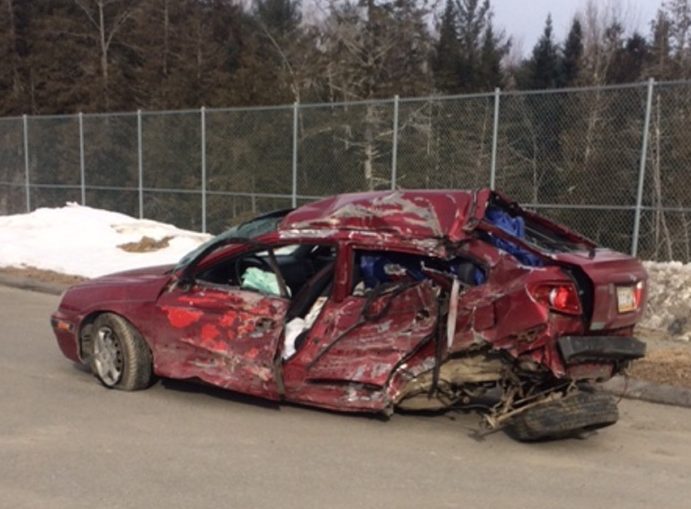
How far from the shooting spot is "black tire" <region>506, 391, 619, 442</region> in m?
4.79

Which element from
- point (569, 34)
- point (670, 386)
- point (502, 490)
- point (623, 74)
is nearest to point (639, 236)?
point (670, 386)

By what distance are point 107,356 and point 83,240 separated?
1036 cm

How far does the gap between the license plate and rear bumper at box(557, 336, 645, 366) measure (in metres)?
0.20

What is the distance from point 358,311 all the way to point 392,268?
0.44m

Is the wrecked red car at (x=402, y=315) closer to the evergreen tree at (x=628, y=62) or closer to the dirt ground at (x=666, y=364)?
the dirt ground at (x=666, y=364)

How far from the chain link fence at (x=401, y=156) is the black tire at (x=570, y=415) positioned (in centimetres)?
528

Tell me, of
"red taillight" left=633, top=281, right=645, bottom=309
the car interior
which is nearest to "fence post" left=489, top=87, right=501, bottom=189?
the car interior

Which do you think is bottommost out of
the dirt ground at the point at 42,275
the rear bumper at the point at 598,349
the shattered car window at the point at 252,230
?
the dirt ground at the point at 42,275

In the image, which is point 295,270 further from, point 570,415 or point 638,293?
point 638,293

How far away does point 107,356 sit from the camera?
247 inches

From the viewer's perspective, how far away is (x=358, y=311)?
5.27 m

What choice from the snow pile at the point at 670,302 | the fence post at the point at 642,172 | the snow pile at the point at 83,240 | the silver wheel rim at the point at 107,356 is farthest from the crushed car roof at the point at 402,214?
the snow pile at the point at 83,240

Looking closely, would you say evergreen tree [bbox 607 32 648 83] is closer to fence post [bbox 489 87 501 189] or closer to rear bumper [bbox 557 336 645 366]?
fence post [bbox 489 87 501 189]

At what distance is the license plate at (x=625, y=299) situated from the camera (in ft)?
16.0
